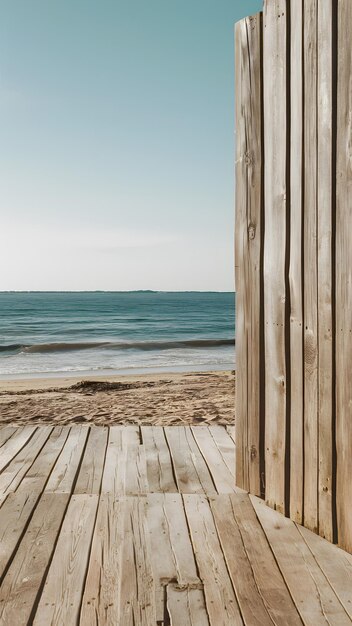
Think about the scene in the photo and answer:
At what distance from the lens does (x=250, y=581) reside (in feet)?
6.66

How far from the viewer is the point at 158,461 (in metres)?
3.50

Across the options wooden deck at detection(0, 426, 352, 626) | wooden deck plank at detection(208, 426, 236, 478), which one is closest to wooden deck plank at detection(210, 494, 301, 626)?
wooden deck at detection(0, 426, 352, 626)

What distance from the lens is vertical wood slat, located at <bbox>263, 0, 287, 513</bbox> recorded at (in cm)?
259

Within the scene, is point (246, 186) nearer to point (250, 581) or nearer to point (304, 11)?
point (304, 11)

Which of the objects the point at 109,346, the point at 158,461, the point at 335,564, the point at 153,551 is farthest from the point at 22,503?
the point at 109,346

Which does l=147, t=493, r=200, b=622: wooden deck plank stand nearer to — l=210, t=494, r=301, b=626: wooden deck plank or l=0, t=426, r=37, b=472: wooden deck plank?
l=210, t=494, r=301, b=626: wooden deck plank

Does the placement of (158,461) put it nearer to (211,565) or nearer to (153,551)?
(153,551)

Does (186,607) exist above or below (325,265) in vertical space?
below

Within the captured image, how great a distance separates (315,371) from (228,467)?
3.99 ft

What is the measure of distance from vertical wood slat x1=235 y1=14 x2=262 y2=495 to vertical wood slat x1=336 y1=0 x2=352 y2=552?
0.59 metres

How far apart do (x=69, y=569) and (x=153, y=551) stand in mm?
364

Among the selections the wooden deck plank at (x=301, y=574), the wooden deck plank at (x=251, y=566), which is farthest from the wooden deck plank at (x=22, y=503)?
the wooden deck plank at (x=301, y=574)

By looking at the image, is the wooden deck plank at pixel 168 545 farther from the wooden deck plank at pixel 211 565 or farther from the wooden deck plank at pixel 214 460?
the wooden deck plank at pixel 214 460

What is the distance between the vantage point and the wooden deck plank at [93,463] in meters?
3.04
